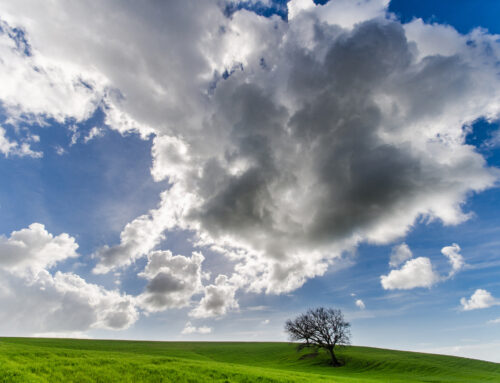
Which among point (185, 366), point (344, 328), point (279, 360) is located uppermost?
point (344, 328)

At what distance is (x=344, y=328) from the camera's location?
2463 inches

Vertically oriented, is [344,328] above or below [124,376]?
above

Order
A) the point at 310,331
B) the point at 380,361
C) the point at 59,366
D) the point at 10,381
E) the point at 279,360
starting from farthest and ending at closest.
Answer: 1. the point at 279,360
2. the point at 310,331
3. the point at 380,361
4. the point at 59,366
5. the point at 10,381

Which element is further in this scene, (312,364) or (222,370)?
(312,364)

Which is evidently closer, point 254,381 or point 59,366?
point 59,366

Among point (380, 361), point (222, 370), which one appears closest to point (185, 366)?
point (222, 370)

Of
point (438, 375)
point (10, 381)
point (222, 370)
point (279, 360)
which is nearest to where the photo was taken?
point (10, 381)

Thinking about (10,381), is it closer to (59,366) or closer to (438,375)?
(59,366)

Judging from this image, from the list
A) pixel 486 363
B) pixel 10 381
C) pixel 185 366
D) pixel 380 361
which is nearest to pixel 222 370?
pixel 185 366

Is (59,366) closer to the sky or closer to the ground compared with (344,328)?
closer to the ground

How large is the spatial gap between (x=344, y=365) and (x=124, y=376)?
5790 cm

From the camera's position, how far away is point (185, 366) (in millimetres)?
22359

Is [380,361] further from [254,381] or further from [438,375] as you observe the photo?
[254,381]

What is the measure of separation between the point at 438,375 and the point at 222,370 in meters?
50.8
